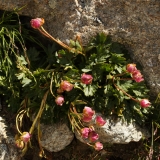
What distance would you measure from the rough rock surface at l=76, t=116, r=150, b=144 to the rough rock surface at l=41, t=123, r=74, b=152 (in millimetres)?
160

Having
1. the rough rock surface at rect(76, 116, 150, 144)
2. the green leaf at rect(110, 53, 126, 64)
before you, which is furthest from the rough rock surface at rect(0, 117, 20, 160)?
the green leaf at rect(110, 53, 126, 64)

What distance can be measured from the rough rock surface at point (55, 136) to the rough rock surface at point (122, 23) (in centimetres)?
87

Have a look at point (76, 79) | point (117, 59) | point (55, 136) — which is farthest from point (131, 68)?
point (55, 136)

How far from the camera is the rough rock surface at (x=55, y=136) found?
3410mm

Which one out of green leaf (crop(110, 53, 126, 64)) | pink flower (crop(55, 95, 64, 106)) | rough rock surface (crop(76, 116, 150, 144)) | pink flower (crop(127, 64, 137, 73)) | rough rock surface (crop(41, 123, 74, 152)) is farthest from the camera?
rough rock surface (crop(41, 123, 74, 152))

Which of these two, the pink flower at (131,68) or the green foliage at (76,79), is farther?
the green foliage at (76,79)

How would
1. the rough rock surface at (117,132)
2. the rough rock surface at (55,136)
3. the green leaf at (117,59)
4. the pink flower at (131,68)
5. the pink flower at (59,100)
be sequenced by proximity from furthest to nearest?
1. the rough rock surface at (55,136)
2. the rough rock surface at (117,132)
3. the green leaf at (117,59)
4. the pink flower at (59,100)
5. the pink flower at (131,68)

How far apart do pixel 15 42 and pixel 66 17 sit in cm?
63

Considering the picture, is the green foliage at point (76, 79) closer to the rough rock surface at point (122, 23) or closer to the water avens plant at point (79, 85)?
the water avens plant at point (79, 85)

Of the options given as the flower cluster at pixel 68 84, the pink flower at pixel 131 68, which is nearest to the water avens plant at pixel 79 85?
the flower cluster at pixel 68 84

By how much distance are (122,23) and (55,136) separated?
4.21 feet

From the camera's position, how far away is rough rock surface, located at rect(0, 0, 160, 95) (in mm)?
3258

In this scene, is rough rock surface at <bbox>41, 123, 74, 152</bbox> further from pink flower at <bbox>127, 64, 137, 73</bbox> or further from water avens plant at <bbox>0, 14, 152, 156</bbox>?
pink flower at <bbox>127, 64, 137, 73</bbox>

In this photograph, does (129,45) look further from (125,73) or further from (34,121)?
(34,121)
